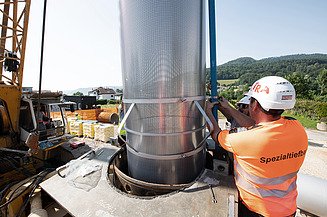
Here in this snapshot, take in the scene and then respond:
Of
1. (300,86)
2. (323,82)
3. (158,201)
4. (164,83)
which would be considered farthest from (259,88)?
(323,82)

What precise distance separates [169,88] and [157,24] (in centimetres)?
82

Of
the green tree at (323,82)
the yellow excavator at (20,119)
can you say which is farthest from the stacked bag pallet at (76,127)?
the green tree at (323,82)

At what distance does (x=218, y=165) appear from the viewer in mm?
2848

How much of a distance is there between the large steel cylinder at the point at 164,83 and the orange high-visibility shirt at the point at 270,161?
710 mm

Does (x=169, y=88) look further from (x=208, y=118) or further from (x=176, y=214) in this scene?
(x=176, y=214)

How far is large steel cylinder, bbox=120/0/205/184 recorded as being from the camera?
2305 millimetres

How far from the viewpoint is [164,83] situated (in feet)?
7.75

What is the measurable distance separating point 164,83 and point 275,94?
127cm

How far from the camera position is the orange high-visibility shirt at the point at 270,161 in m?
1.83

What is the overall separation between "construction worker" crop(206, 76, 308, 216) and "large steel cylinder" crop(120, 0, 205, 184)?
688 mm

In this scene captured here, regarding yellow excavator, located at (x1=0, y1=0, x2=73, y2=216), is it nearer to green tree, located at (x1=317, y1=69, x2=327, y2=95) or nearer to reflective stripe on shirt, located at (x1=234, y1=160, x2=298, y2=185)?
reflective stripe on shirt, located at (x1=234, y1=160, x2=298, y2=185)

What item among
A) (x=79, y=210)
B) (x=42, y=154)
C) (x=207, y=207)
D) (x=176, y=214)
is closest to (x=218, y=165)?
(x=207, y=207)

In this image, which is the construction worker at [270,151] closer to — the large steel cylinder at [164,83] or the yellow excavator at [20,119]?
the large steel cylinder at [164,83]

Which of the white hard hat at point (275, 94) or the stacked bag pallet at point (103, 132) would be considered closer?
the white hard hat at point (275, 94)
